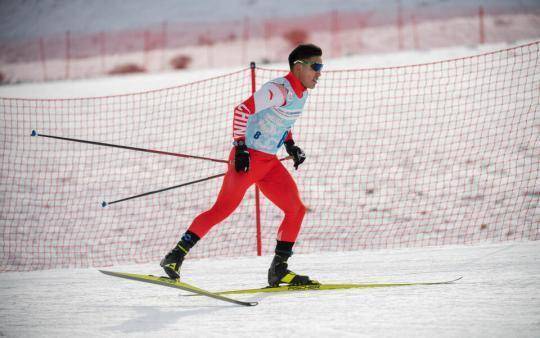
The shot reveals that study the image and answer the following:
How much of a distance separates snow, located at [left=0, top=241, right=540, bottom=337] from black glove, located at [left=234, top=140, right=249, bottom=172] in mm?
976

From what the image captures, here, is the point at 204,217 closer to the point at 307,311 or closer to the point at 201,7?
the point at 307,311

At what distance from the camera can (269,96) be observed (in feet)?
15.2

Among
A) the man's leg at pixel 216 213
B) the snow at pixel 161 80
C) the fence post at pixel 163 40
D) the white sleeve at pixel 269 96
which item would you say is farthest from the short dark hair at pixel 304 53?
the fence post at pixel 163 40

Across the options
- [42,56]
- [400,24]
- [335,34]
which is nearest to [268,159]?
[335,34]

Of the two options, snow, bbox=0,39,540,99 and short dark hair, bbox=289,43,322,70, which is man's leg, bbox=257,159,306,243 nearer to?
short dark hair, bbox=289,43,322,70

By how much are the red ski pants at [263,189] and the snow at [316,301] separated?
1.80ft

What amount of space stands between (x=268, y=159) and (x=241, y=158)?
0.37 metres

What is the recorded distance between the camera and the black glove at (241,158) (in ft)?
15.1

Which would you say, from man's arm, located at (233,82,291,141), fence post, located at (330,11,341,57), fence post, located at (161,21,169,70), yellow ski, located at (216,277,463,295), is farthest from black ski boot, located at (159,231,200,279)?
A: fence post, located at (161,21,169,70)

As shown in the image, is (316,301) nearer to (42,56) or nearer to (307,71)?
(307,71)

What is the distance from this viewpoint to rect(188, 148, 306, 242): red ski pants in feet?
15.7

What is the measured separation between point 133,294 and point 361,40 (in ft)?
93.1

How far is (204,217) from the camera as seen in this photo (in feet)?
15.7

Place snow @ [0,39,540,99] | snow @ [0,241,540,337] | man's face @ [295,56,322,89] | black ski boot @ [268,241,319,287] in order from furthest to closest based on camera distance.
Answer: snow @ [0,39,540,99] → black ski boot @ [268,241,319,287] → man's face @ [295,56,322,89] → snow @ [0,241,540,337]
